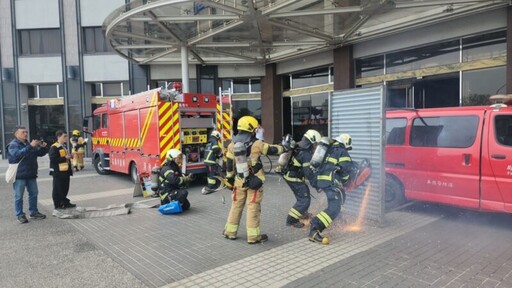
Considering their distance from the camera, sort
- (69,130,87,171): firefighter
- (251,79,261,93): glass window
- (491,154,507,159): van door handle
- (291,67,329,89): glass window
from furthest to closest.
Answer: (251,79,261,93): glass window, (291,67,329,89): glass window, (69,130,87,171): firefighter, (491,154,507,159): van door handle

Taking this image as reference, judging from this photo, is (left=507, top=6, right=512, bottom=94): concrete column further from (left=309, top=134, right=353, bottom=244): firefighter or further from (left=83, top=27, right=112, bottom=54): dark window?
(left=83, top=27, right=112, bottom=54): dark window

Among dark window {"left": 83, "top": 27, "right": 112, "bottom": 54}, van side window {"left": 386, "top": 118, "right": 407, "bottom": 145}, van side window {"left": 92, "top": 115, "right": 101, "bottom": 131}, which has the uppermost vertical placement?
dark window {"left": 83, "top": 27, "right": 112, "bottom": 54}

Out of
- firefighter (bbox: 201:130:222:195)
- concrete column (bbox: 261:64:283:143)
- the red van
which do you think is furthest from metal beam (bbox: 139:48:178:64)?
the red van

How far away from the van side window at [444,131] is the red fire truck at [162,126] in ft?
16.1

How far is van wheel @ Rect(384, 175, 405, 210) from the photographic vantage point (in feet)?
22.6

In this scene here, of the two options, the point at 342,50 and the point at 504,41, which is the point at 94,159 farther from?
the point at 504,41

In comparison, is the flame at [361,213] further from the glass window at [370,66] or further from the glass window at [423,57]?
the glass window at [370,66]

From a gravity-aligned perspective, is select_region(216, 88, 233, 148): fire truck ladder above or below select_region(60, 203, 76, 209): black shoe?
above

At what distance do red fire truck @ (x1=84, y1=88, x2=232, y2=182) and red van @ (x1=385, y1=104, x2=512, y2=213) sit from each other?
468 centimetres

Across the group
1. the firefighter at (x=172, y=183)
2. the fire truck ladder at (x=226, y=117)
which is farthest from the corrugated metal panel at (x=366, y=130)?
the fire truck ladder at (x=226, y=117)

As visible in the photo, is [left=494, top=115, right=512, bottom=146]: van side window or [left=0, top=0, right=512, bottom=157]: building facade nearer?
[left=494, top=115, right=512, bottom=146]: van side window

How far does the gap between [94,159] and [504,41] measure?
14250 millimetres

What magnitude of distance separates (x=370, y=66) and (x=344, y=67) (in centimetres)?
100

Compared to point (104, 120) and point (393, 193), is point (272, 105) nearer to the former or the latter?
point (104, 120)
